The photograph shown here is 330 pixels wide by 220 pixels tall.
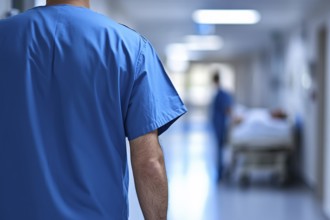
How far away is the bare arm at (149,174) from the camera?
1271mm

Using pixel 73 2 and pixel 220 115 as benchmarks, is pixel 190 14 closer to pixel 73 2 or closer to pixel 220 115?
pixel 220 115

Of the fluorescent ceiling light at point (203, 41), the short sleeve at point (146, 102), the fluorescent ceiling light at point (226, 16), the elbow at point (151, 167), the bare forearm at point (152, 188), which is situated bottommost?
the bare forearm at point (152, 188)

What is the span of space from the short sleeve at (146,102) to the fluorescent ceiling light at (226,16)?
5519mm

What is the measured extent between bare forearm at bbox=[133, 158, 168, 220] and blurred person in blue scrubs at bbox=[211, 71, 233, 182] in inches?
233

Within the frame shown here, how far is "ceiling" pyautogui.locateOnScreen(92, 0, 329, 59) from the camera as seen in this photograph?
5973 millimetres

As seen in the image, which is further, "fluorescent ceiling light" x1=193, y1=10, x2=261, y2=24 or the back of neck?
"fluorescent ceiling light" x1=193, y1=10, x2=261, y2=24

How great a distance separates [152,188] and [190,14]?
6.01 meters

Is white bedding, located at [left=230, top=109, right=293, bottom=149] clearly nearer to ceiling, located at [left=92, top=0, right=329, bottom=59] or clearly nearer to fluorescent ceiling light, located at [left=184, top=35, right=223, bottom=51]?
ceiling, located at [left=92, top=0, right=329, bottom=59]

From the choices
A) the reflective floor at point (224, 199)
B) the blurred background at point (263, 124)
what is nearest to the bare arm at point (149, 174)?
the blurred background at point (263, 124)

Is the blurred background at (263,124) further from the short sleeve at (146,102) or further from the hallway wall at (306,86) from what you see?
the short sleeve at (146,102)

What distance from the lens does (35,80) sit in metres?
1.26

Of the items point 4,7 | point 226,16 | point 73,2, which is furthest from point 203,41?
point 73,2

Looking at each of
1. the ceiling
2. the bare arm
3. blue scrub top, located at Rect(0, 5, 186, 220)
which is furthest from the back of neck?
the ceiling

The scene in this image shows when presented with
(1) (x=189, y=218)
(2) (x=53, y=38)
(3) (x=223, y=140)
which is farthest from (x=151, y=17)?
(2) (x=53, y=38)
